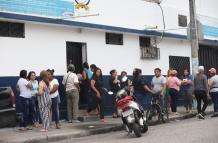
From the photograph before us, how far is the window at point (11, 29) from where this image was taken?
15.3m

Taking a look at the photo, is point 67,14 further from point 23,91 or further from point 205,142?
point 205,142

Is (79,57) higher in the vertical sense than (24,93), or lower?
higher

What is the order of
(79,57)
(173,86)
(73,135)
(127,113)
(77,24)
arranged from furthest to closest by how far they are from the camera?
(173,86) < (79,57) < (77,24) < (73,135) < (127,113)

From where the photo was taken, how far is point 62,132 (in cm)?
1395

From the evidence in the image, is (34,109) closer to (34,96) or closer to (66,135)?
(34,96)

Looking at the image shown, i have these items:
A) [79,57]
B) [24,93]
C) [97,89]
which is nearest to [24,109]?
[24,93]

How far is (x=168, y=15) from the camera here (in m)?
23.5

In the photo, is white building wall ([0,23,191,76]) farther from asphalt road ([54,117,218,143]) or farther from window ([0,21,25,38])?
asphalt road ([54,117,218,143])

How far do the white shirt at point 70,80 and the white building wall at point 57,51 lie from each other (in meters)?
0.82

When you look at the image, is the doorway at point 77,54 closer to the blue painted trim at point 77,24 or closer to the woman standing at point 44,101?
the blue painted trim at point 77,24

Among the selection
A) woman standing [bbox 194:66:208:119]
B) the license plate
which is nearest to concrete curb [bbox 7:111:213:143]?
the license plate

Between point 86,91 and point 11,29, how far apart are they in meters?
3.68

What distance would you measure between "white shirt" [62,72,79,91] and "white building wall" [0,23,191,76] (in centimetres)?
82

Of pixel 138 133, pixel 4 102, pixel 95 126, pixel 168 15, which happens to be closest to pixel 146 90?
pixel 95 126
